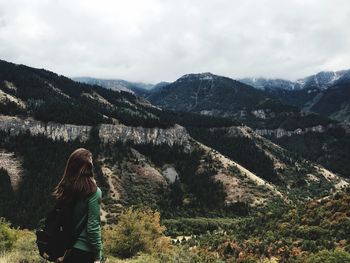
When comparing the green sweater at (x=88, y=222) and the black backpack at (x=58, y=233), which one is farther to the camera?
the green sweater at (x=88, y=222)

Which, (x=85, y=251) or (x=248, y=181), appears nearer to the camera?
(x=85, y=251)

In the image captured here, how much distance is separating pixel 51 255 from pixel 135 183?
486 ft

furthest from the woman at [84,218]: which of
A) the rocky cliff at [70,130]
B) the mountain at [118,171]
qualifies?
the rocky cliff at [70,130]

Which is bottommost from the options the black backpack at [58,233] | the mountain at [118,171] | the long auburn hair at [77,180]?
the mountain at [118,171]

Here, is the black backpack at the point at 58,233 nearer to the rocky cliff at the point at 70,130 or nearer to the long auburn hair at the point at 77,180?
the long auburn hair at the point at 77,180

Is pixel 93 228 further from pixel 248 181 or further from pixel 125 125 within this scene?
pixel 125 125

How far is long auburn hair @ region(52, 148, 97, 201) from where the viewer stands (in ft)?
29.0

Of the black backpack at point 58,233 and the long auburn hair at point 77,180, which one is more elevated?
the long auburn hair at point 77,180

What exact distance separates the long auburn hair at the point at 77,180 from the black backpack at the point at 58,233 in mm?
230

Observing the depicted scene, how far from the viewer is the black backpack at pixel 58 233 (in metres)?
8.62

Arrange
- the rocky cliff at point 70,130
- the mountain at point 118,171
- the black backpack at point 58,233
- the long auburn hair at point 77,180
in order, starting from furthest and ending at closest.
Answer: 1. the rocky cliff at point 70,130
2. the mountain at point 118,171
3. the long auburn hair at point 77,180
4. the black backpack at point 58,233

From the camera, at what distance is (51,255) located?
28.6ft

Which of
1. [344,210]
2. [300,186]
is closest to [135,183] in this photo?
[300,186]

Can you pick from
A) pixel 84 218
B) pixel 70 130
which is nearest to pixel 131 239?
pixel 84 218
